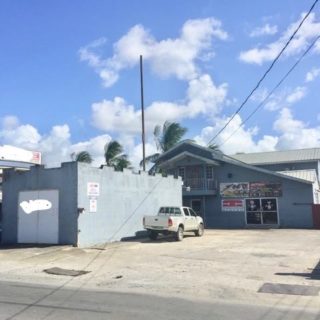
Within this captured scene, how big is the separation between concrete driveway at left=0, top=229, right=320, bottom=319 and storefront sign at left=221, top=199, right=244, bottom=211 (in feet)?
51.2

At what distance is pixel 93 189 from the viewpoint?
23469 mm

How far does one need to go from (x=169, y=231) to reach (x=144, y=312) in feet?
54.6

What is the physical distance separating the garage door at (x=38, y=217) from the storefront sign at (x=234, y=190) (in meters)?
20.0

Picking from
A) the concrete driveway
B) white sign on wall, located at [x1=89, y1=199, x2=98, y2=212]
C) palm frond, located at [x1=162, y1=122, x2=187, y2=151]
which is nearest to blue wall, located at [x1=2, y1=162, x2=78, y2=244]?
white sign on wall, located at [x1=89, y1=199, x2=98, y2=212]

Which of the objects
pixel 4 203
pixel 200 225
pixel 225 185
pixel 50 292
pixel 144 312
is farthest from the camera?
pixel 225 185

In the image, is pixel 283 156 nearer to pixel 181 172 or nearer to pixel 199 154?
pixel 199 154

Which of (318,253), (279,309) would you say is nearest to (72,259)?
(318,253)

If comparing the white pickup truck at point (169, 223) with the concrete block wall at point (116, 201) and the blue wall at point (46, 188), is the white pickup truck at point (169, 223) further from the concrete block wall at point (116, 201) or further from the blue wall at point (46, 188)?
the blue wall at point (46, 188)

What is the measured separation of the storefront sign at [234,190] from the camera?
39.1m

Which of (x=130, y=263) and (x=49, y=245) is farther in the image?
(x=49, y=245)

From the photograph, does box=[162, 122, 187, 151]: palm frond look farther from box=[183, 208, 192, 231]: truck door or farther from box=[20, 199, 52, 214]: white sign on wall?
box=[20, 199, 52, 214]: white sign on wall

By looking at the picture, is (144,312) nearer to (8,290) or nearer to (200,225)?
(8,290)

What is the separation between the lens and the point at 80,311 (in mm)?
8539

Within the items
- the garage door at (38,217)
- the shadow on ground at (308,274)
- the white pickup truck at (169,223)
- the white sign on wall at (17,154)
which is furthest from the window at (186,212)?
the shadow on ground at (308,274)
